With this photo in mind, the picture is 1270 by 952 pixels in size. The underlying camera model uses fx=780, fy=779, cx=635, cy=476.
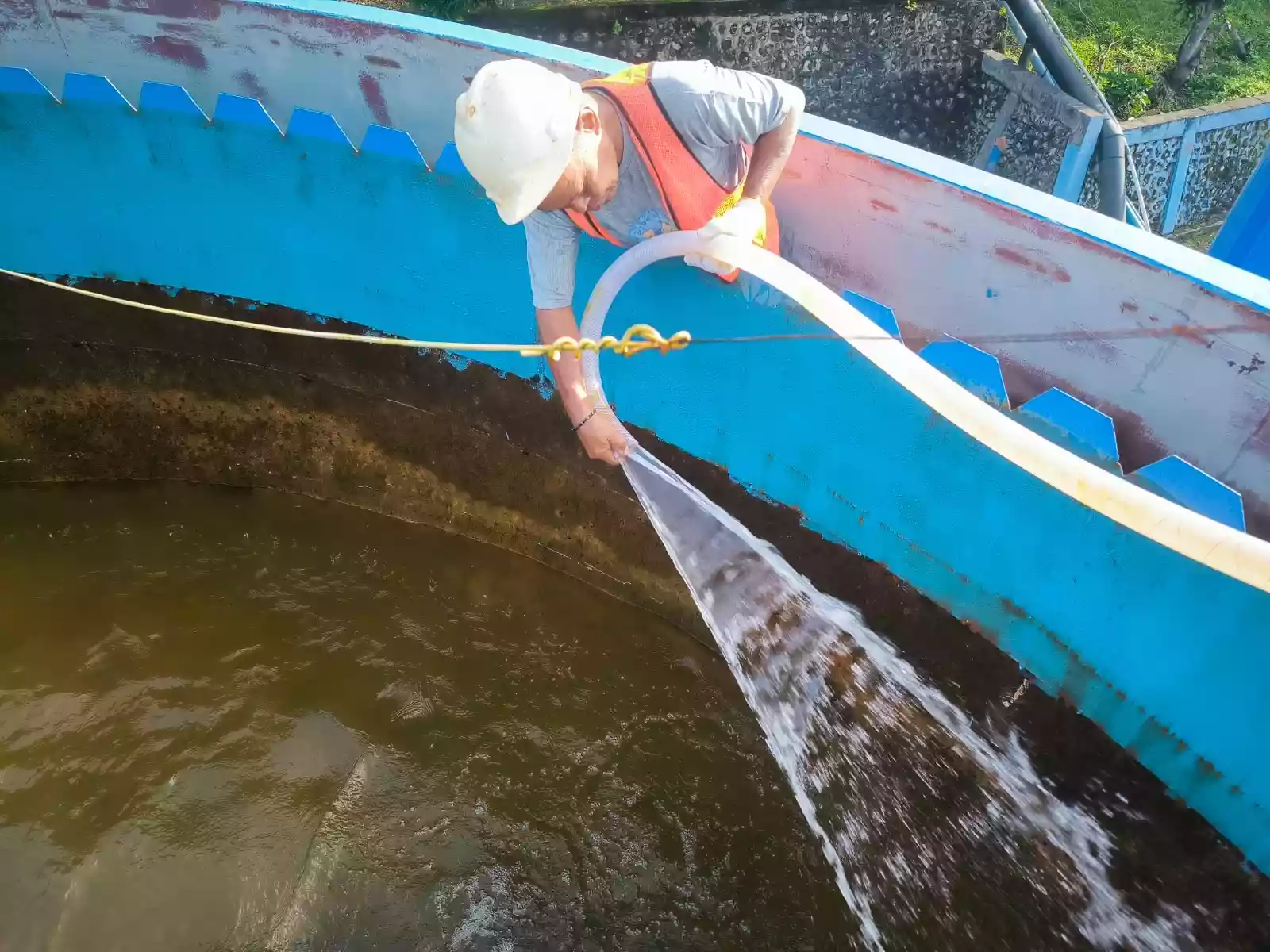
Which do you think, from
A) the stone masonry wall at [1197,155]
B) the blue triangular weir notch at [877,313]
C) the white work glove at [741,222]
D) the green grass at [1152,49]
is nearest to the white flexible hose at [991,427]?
the white work glove at [741,222]

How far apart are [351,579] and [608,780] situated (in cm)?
155

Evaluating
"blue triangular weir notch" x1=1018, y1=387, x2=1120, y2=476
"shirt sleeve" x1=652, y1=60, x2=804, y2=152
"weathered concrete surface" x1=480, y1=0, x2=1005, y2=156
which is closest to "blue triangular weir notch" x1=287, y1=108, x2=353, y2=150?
"shirt sleeve" x1=652, y1=60, x2=804, y2=152

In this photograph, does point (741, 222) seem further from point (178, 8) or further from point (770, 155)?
point (178, 8)

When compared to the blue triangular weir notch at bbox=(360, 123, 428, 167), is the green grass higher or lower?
higher

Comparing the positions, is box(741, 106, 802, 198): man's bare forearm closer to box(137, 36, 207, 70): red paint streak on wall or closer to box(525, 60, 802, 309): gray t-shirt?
box(525, 60, 802, 309): gray t-shirt

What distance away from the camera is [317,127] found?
2.88m

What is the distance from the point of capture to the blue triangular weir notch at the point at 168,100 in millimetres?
2967

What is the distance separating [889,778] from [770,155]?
6.95ft

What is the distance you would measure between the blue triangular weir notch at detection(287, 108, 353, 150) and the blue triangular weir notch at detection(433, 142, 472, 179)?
0.37 metres

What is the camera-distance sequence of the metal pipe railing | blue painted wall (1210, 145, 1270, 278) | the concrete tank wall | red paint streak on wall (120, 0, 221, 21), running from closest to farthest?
the concrete tank wall, blue painted wall (1210, 145, 1270, 278), red paint streak on wall (120, 0, 221, 21), the metal pipe railing

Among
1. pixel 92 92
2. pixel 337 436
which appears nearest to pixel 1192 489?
pixel 337 436

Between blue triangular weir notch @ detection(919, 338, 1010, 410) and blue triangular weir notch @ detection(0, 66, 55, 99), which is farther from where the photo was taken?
blue triangular weir notch @ detection(0, 66, 55, 99)

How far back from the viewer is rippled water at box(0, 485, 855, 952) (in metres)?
2.67

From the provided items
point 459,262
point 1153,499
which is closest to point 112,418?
point 459,262
